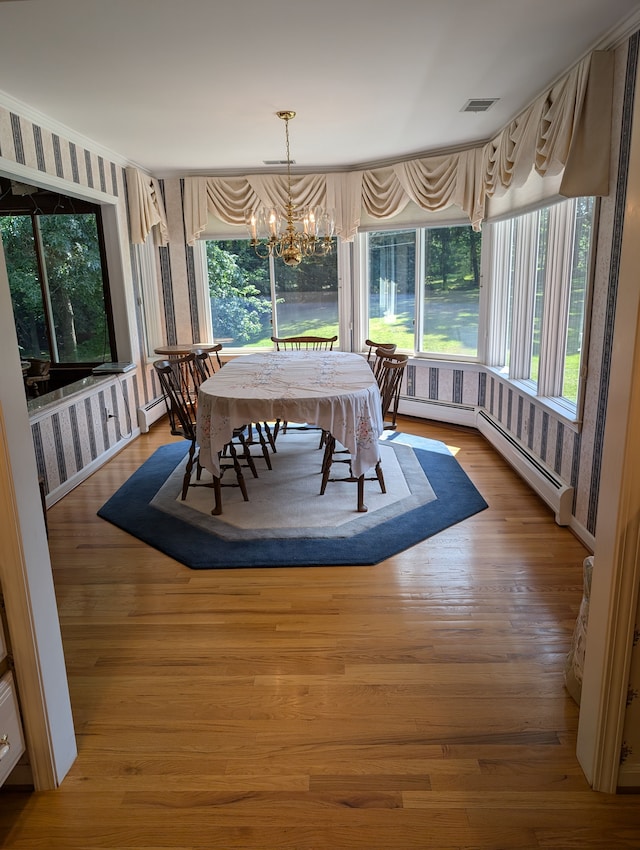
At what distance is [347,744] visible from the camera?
1895 mm

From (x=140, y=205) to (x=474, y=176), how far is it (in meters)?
3.17

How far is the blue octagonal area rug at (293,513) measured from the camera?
10.5 ft

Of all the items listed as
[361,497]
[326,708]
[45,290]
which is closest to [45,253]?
[45,290]

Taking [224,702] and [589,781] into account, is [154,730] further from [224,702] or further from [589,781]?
[589,781]

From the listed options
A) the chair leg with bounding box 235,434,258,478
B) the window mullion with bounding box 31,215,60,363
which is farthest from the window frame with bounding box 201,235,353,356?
the chair leg with bounding box 235,434,258,478

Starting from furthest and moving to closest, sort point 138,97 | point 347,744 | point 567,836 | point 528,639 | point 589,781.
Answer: point 138,97, point 528,639, point 347,744, point 589,781, point 567,836

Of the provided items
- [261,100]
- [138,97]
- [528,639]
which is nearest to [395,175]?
[261,100]

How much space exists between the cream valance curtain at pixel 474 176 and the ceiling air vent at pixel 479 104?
25 cm

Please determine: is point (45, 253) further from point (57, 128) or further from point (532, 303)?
point (532, 303)

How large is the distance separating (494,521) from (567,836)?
2.13m

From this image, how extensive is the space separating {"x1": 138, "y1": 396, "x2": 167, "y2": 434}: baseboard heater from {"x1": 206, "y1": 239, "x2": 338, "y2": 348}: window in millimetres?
1117

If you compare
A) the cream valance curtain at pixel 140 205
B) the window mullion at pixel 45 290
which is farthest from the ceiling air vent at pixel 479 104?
the window mullion at pixel 45 290

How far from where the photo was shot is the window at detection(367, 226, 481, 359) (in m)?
5.63

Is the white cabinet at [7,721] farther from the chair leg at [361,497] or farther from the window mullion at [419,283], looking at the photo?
the window mullion at [419,283]
